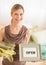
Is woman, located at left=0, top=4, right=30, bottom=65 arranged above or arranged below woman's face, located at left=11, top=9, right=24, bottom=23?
below

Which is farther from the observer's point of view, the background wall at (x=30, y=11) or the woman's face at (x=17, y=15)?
the background wall at (x=30, y=11)

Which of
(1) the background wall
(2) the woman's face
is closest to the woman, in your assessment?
(2) the woman's face

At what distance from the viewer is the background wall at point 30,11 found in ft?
4.39

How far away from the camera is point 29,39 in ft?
3.83

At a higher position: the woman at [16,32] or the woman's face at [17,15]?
the woman's face at [17,15]

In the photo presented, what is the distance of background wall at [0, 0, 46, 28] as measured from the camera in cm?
134

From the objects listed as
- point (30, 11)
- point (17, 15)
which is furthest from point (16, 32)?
point (30, 11)

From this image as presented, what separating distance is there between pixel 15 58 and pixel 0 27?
0.85 feet

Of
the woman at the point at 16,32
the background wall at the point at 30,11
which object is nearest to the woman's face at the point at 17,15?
the woman at the point at 16,32

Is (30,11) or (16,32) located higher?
(30,11)

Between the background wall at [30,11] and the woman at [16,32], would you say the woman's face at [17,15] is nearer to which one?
the woman at [16,32]

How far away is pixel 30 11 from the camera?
139 centimetres

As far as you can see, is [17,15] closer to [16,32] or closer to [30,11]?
[16,32]

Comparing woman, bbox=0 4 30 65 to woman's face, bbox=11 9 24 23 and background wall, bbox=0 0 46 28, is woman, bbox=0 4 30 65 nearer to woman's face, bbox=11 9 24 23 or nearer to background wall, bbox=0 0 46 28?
woman's face, bbox=11 9 24 23
